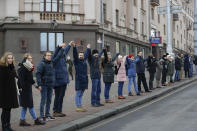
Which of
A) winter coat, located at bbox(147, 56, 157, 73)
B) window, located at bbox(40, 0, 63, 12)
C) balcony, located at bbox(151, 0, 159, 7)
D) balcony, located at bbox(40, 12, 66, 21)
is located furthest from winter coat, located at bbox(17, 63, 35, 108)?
balcony, located at bbox(151, 0, 159, 7)

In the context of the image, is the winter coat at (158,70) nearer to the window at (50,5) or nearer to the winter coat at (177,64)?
the winter coat at (177,64)

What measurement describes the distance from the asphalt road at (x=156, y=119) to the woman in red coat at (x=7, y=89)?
75.2 inches

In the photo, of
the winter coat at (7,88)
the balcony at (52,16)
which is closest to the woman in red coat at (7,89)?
the winter coat at (7,88)

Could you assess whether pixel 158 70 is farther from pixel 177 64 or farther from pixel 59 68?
pixel 59 68

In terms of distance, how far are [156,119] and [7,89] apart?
3.92 meters

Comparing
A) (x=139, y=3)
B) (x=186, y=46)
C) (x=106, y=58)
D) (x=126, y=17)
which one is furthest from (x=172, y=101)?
(x=186, y=46)

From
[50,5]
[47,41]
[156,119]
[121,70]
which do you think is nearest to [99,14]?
[50,5]

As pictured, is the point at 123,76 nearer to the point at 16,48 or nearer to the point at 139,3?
the point at 16,48

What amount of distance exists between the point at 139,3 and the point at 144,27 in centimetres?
324

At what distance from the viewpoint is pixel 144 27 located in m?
43.3

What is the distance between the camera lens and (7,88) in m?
7.48

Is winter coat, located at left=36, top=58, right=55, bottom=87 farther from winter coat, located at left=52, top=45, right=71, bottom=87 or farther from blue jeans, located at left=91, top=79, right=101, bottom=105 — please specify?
blue jeans, located at left=91, top=79, right=101, bottom=105

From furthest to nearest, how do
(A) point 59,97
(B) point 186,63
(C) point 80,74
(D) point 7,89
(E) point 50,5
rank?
(E) point 50,5 < (B) point 186,63 < (C) point 80,74 < (A) point 59,97 < (D) point 7,89

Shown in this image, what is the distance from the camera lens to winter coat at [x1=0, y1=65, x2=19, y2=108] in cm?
742
